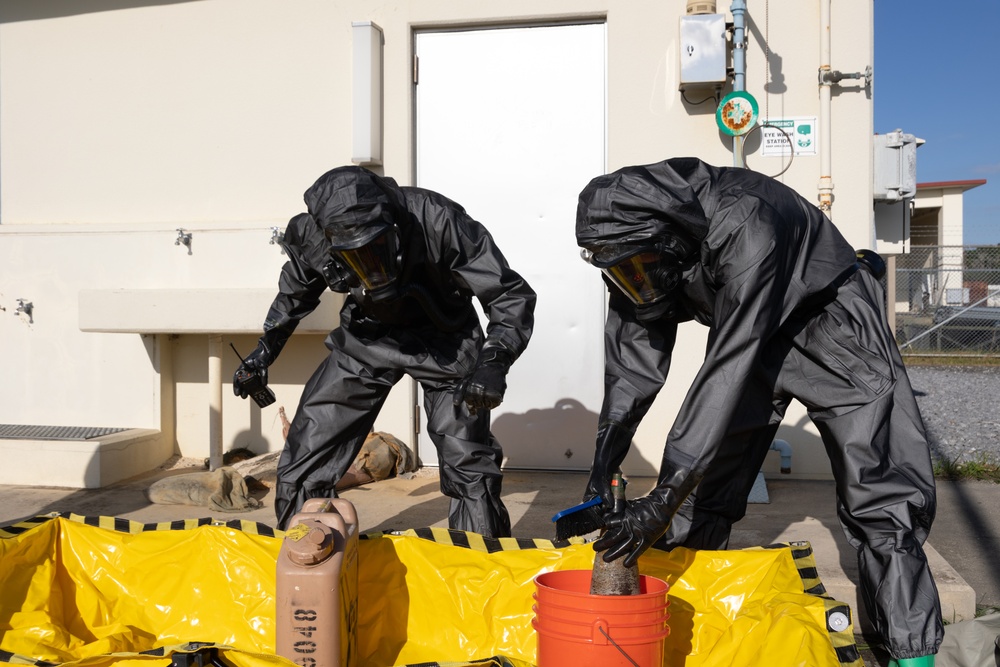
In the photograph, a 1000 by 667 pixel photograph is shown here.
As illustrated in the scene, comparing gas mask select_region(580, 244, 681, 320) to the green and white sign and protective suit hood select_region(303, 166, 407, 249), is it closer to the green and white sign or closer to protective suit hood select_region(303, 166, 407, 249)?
protective suit hood select_region(303, 166, 407, 249)

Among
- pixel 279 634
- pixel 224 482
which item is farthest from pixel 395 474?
pixel 279 634

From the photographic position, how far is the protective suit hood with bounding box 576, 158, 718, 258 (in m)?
2.50

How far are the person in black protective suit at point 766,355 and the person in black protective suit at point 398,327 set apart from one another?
553mm

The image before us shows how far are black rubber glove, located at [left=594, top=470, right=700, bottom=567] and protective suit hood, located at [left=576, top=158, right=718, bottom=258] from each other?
0.69 m

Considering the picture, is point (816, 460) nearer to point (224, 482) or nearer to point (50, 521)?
point (224, 482)

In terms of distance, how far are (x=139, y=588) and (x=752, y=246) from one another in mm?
2428

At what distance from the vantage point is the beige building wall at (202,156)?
221 inches

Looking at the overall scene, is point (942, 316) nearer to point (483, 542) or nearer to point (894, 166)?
point (894, 166)

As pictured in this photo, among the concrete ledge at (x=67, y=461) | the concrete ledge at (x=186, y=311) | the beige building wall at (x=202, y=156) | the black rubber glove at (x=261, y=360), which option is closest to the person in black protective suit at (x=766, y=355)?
the black rubber glove at (x=261, y=360)

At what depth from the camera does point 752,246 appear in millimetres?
2424

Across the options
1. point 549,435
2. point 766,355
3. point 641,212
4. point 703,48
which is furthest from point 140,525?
point 703,48

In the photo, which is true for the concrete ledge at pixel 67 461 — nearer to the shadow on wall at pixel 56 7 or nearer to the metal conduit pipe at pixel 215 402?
the metal conduit pipe at pixel 215 402

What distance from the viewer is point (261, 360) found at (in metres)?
3.64

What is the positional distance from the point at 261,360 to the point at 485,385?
1192 mm
